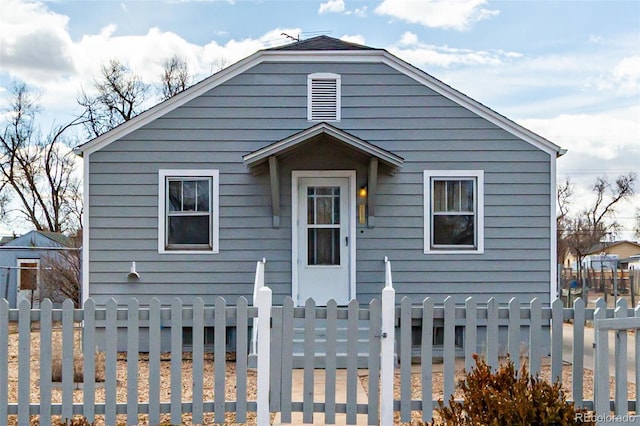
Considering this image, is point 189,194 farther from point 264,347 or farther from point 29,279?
point 29,279

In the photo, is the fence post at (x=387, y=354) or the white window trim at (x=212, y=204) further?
the white window trim at (x=212, y=204)

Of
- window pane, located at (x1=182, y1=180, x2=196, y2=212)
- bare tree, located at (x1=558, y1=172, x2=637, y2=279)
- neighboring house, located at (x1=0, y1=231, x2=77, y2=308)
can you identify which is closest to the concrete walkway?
window pane, located at (x1=182, y1=180, x2=196, y2=212)

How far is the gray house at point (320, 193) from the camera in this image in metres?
8.65

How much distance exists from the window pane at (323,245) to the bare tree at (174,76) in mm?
18005

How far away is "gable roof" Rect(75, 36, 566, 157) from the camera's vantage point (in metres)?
8.64

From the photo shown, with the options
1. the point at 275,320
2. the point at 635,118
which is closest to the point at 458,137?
the point at 275,320

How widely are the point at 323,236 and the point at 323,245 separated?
0.46ft

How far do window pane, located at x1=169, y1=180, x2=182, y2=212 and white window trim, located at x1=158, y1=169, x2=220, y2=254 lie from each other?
0.09m

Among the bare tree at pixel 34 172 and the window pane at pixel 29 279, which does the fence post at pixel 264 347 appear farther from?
the bare tree at pixel 34 172

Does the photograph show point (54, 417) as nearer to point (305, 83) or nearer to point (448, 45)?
point (305, 83)

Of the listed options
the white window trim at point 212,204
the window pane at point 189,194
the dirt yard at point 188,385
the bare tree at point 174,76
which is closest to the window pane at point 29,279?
the dirt yard at point 188,385

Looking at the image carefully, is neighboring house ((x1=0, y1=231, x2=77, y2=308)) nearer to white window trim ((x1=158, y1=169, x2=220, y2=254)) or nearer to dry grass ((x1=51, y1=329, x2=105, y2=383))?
white window trim ((x1=158, y1=169, x2=220, y2=254))

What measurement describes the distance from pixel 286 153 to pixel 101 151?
2.85 m

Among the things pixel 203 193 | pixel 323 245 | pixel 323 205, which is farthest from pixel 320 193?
pixel 203 193
